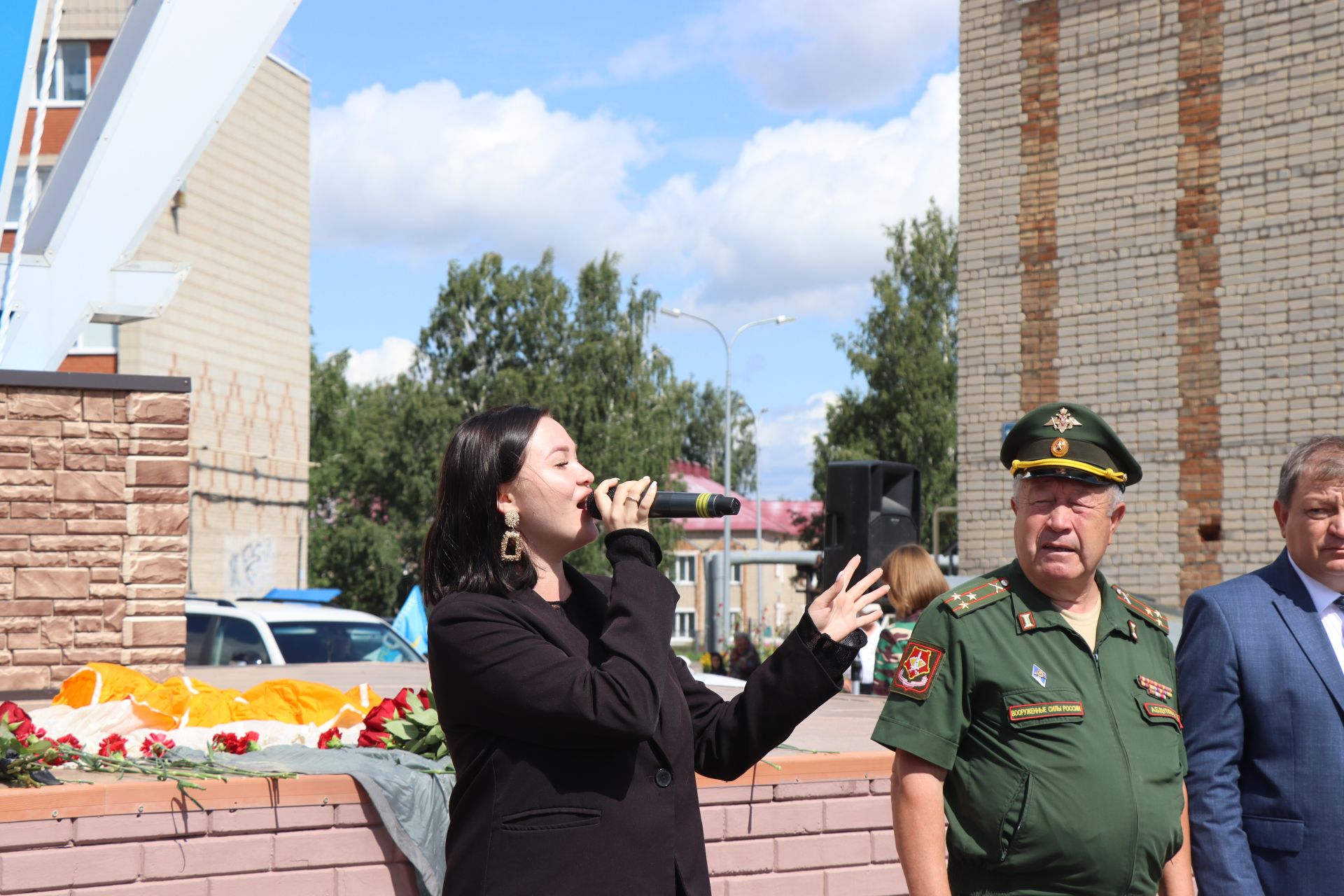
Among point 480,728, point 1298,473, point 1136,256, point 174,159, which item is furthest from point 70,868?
point 1136,256

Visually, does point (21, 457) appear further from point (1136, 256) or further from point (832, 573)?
point (1136, 256)

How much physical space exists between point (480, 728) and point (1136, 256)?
13.4 m

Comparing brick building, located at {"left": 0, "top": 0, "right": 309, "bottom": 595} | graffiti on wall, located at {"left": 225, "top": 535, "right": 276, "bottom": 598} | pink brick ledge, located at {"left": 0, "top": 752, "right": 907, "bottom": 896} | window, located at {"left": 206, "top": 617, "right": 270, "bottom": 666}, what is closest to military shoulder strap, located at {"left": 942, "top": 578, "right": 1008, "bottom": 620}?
pink brick ledge, located at {"left": 0, "top": 752, "right": 907, "bottom": 896}

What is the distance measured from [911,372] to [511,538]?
40.8 meters

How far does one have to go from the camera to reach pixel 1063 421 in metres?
3.12

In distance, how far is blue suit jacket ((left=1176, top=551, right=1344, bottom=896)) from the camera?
3.08 meters

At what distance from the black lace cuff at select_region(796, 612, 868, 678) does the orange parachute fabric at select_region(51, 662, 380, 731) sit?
10.1ft

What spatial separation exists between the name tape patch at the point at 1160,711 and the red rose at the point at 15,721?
3.17 metres

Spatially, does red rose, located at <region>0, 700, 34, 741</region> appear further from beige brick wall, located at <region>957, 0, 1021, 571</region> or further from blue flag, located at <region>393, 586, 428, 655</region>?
blue flag, located at <region>393, 586, 428, 655</region>

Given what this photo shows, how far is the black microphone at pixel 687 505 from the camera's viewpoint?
9.25ft

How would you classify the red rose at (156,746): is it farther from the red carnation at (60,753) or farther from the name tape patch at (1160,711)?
the name tape patch at (1160,711)

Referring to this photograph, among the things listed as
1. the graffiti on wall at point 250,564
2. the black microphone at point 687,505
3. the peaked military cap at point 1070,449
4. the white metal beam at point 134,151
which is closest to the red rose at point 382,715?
the black microphone at point 687,505

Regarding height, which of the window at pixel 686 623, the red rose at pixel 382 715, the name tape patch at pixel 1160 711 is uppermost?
the name tape patch at pixel 1160 711

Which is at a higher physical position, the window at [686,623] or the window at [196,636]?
the window at [196,636]
